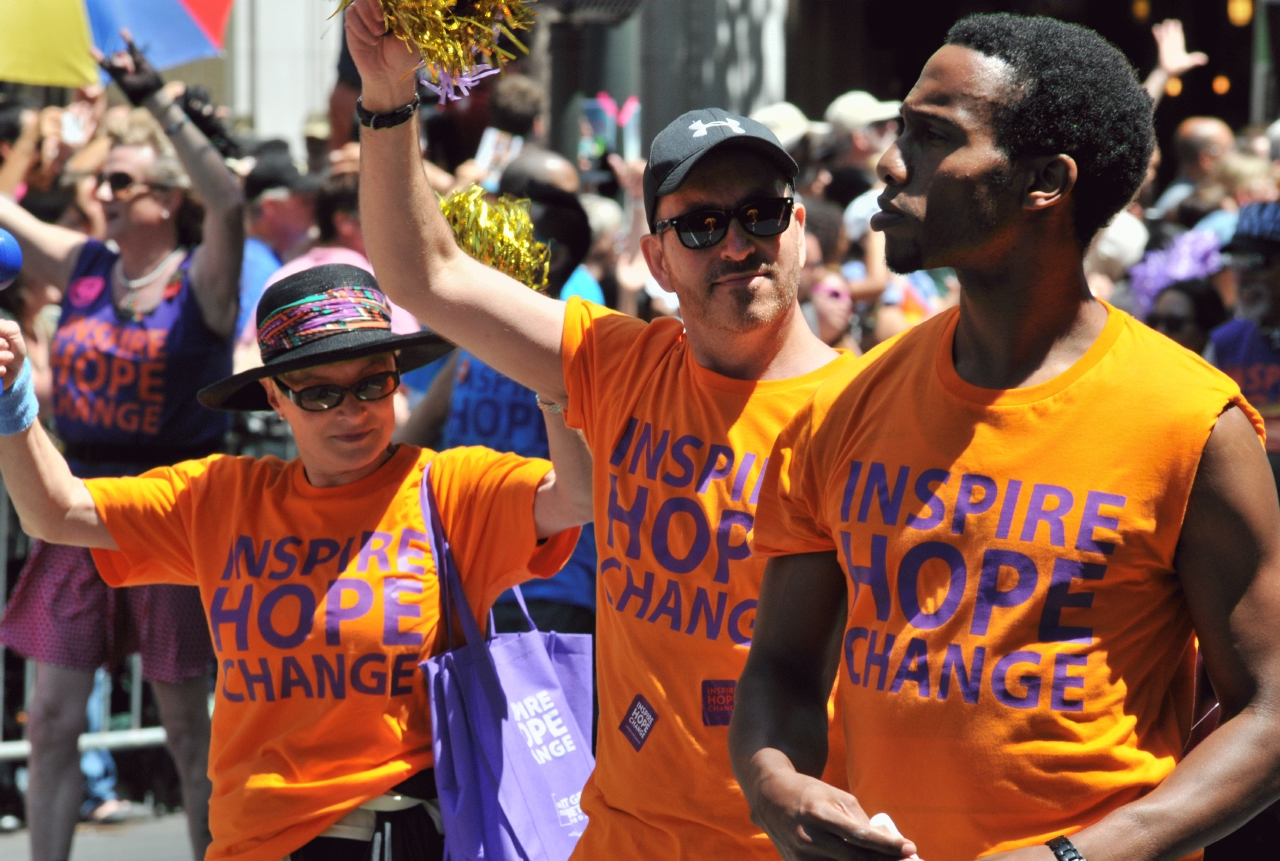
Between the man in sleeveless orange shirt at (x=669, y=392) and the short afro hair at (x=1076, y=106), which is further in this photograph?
the man in sleeveless orange shirt at (x=669, y=392)

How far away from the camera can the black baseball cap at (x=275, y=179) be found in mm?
8109

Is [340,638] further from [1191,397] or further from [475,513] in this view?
[1191,397]

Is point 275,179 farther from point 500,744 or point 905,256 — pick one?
point 905,256

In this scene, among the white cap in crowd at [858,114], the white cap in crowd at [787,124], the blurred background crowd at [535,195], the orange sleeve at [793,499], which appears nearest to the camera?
the orange sleeve at [793,499]

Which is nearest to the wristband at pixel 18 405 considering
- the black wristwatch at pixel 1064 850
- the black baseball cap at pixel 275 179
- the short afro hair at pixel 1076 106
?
the short afro hair at pixel 1076 106

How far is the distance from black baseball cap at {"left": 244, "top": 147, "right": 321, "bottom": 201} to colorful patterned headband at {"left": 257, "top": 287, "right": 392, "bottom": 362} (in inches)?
179

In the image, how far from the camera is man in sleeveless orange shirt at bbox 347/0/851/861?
269 centimetres

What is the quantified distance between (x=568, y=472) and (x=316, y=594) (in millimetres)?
623

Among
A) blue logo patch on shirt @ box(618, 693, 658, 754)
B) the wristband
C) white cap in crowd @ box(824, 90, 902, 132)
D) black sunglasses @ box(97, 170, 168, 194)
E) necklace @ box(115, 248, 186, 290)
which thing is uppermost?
white cap in crowd @ box(824, 90, 902, 132)

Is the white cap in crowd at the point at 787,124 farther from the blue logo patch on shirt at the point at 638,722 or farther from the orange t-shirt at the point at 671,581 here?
the blue logo patch on shirt at the point at 638,722

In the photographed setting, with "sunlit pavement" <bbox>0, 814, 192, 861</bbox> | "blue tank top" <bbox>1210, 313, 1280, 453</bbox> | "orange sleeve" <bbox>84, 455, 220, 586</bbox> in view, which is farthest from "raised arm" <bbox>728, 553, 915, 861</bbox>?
"sunlit pavement" <bbox>0, 814, 192, 861</bbox>

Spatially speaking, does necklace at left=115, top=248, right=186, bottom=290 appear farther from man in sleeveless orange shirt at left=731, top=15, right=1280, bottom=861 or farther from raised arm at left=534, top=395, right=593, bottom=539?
man in sleeveless orange shirt at left=731, top=15, right=1280, bottom=861

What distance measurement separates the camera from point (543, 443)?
4.95 meters

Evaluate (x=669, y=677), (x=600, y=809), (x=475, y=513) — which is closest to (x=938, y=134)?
(x=669, y=677)
